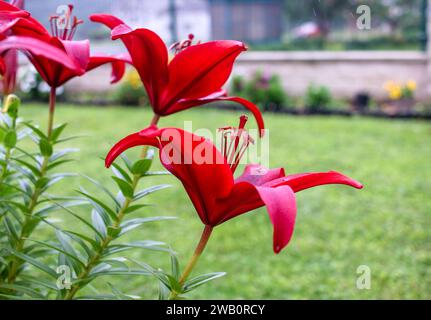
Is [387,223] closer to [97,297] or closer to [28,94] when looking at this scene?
[97,297]

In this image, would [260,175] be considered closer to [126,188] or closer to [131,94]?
[126,188]

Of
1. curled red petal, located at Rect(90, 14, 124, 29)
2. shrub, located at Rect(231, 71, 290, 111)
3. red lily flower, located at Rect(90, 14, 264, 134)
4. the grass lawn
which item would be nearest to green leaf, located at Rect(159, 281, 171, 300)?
red lily flower, located at Rect(90, 14, 264, 134)

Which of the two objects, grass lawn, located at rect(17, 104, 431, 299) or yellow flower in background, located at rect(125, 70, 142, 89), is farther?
yellow flower in background, located at rect(125, 70, 142, 89)

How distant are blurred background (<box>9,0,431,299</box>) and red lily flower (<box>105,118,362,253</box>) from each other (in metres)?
1.09

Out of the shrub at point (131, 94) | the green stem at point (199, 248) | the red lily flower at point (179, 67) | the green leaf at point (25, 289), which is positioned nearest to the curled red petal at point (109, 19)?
the red lily flower at point (179, 67)

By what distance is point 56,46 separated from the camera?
0.68 meters

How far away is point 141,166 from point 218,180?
0.22m

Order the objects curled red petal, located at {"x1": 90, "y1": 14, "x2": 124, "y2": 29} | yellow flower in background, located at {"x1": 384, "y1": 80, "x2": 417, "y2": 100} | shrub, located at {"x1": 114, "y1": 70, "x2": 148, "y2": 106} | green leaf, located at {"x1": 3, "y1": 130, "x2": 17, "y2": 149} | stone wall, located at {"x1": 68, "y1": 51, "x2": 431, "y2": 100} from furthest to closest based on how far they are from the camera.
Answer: shrub, located at {"x1": 114, "y1": 70, "x2": 148, "y2": 106}, stone wall, located at {"x1": 68, "y1": 51, "x2": 431, "y2": 100}, yellow flower in background, located at {"x1": 384, "y1": 80, "x2": 417, "y2": 100}, green leaf, located at {"x1": 3, "y1": 130, "x2": 17, "y2": 149}, curled red petal, located at {"x1": 90, "y1": 14, "x2": 124, "y2": 29}

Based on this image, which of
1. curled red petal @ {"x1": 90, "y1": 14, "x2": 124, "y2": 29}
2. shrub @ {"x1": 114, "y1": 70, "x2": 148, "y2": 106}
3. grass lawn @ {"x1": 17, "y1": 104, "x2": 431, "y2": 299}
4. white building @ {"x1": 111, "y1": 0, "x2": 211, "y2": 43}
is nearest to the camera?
curled red petal @ {"x1": 90, "y1": 14, "x2": 124, "y2": 29}

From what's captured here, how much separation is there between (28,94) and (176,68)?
7.12 meters

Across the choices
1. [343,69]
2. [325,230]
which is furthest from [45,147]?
[343,69]

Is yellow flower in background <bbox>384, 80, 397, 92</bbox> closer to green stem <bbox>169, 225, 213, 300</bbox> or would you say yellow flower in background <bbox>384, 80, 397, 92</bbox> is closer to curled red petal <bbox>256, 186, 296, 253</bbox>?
green stem <bbox>169, 225, 213, 300</bbox>

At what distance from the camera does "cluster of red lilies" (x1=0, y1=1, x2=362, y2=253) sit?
0.58m

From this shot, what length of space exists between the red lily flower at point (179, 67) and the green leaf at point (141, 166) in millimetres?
77
